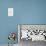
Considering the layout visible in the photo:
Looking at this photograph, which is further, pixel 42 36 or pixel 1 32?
pixel 1 32

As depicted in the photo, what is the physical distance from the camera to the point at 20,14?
135 inches

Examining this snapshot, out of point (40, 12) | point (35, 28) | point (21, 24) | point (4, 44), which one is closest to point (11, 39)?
point (4, 44)

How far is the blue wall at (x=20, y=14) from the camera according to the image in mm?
3402

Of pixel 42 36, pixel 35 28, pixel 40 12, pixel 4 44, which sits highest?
pixel 40 12

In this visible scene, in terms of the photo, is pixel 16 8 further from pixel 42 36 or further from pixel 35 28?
pixel 42 36

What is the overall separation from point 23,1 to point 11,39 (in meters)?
1.10

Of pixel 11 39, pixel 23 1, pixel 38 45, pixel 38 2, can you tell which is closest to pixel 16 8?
pixel 23 1

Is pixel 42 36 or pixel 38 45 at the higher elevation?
pixel 42 36

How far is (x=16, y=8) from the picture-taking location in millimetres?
3432

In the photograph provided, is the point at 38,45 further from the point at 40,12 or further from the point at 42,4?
the point at 42,4

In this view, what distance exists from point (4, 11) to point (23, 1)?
0.60 meters

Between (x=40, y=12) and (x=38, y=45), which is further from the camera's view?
(x=40, y=12)

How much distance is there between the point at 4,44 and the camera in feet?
11.0

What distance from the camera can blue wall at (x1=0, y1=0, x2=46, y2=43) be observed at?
A: 3.40 meters
